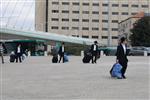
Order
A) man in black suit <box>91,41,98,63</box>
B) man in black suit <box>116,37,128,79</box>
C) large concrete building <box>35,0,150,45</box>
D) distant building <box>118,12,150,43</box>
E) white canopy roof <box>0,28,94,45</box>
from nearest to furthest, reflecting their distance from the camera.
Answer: man in black suit <box>116,37,128,79</box>, man in black suit <box>91,41,98,63</box>, white canopy roof <box>0,28,94,45</box>, distant building <box>118,12,150,43</box>, large concrete building <box>35,0,150,45</box>

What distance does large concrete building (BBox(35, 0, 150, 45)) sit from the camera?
142 metres

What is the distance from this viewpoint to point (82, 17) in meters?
143

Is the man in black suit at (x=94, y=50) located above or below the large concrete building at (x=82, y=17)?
below

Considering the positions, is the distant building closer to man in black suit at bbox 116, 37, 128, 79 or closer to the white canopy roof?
the white canopy roof

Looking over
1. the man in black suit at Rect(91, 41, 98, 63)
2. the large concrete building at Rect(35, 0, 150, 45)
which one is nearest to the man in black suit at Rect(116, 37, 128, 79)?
the man in black suit at Rect(91, 41, 98, 63)

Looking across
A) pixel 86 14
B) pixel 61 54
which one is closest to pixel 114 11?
pixel 86 14

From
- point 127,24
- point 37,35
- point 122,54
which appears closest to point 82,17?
point 127,24

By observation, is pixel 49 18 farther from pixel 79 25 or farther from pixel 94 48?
pixel 94 48

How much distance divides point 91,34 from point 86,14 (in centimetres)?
682

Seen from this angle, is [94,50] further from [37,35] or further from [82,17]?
[82,17]

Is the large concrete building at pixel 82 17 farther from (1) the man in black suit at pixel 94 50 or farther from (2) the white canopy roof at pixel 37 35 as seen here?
Answer: (1) the man in black suit at pixel 94 50

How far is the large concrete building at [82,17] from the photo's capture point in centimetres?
14175

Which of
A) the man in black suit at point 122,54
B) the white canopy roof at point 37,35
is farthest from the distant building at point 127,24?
the man in black suit at point 122,54

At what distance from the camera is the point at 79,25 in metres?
143
